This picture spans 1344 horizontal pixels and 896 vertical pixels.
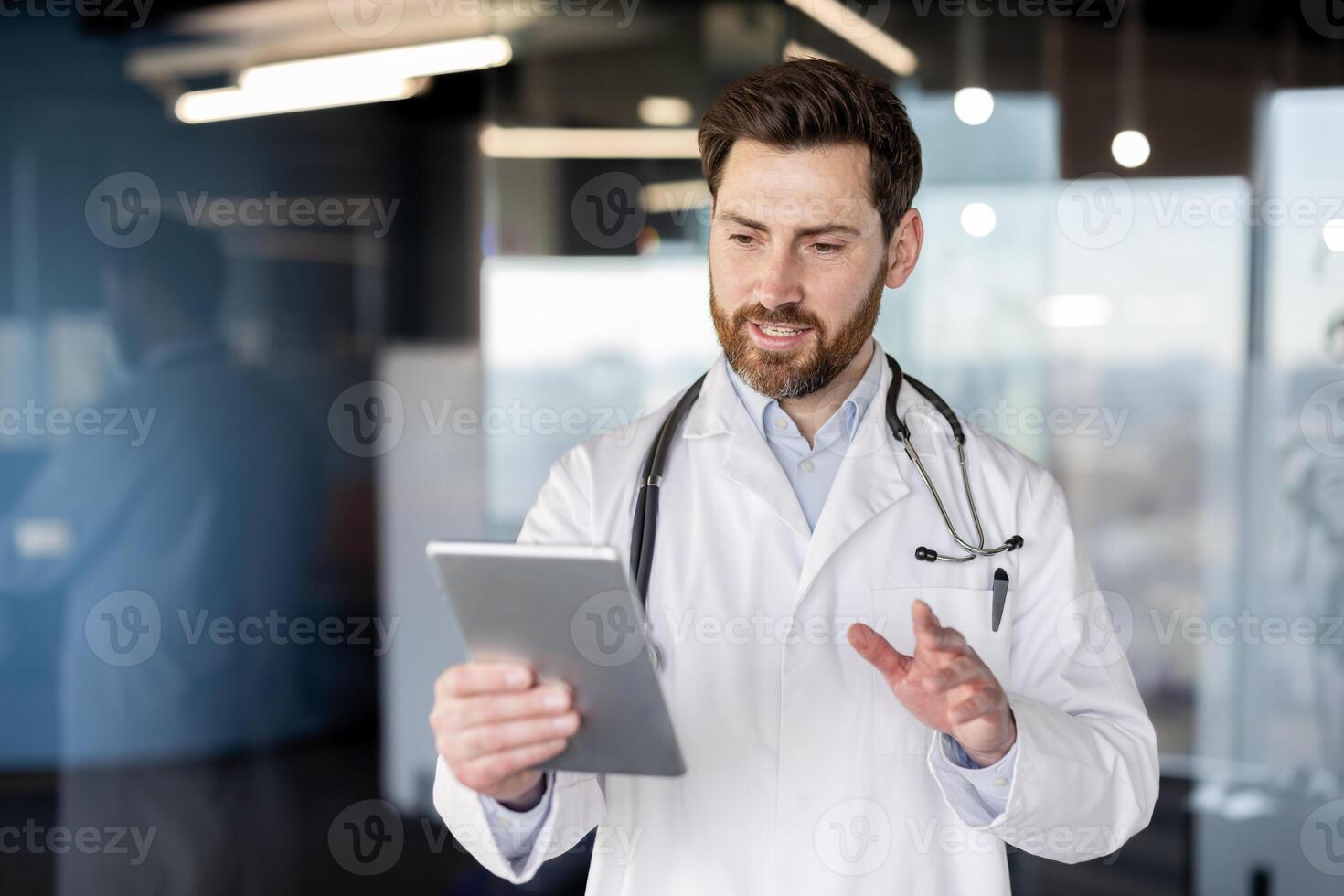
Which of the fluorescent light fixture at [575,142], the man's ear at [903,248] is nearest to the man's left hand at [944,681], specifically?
the man's ear at [903,248]

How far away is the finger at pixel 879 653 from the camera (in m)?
1.25

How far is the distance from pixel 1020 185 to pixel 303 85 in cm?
201

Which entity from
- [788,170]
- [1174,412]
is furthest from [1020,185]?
[788,170]

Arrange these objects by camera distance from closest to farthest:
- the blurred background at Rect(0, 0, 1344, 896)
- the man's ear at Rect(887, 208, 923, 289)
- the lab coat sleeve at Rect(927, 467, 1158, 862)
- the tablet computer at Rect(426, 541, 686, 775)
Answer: the tablet computer at Rect(426, 541, 686, 775), the lab coat sleeve at Rect(927, 467, 1158, 862), the man's ear at Rect(887, 208, 923, 289), the blurred background at Rect(0, 0, 1344, 896)

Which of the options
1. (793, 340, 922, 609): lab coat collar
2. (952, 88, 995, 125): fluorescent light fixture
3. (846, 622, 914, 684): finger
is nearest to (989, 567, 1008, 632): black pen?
(793, 340, 922, 609): lab coat collar

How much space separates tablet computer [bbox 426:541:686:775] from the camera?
3.66 feet

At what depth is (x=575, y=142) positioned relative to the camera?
3.60 meters

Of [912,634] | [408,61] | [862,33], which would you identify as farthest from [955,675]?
[408,61]

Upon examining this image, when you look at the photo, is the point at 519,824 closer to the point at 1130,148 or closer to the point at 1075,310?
the point at 1075,310

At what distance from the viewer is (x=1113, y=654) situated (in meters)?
1.53

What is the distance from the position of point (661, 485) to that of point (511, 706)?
19.7 inches

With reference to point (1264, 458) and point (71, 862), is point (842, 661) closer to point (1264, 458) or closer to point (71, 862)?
point (1264, 458)

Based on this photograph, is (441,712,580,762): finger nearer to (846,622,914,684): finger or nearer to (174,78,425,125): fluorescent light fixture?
(846,622,914,684): finger

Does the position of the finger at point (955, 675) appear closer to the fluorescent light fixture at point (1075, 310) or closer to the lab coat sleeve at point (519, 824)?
the lab coat sleeve at point (519, 824)
